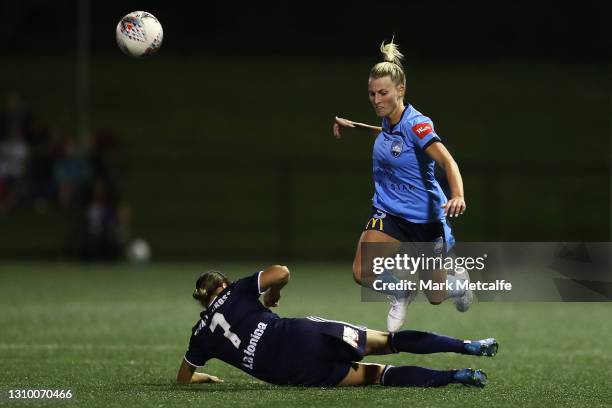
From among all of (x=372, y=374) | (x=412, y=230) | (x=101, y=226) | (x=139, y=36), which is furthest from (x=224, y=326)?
(x=101, y=226)

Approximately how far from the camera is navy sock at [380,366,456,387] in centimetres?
778

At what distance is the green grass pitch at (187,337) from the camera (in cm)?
753

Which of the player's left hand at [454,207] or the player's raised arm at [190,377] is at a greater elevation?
the player's left hand at [454,207]

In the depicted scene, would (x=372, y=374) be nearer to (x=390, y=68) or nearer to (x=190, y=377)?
(x=190, y=377)

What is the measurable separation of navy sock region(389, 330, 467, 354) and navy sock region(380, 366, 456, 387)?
138 millimetres

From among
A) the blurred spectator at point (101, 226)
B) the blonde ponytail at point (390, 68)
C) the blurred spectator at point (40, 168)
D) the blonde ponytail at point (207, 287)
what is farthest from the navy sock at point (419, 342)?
the blurred spectator at point (40, 168)

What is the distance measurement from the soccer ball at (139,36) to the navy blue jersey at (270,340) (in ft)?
6.78

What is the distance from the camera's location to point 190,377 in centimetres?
805

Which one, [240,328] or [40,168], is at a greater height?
[40,168]

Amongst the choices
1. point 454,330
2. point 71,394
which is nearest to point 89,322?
point 454,330

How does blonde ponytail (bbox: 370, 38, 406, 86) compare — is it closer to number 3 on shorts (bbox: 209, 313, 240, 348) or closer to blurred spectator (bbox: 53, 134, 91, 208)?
number 3 on shorts (bbox: 209, 313, 240, 348)

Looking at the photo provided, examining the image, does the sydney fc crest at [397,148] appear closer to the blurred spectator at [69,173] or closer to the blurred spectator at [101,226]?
the blurred spectator at [101,226]

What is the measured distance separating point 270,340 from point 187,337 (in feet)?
13.1

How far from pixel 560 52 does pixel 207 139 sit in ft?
40.5
